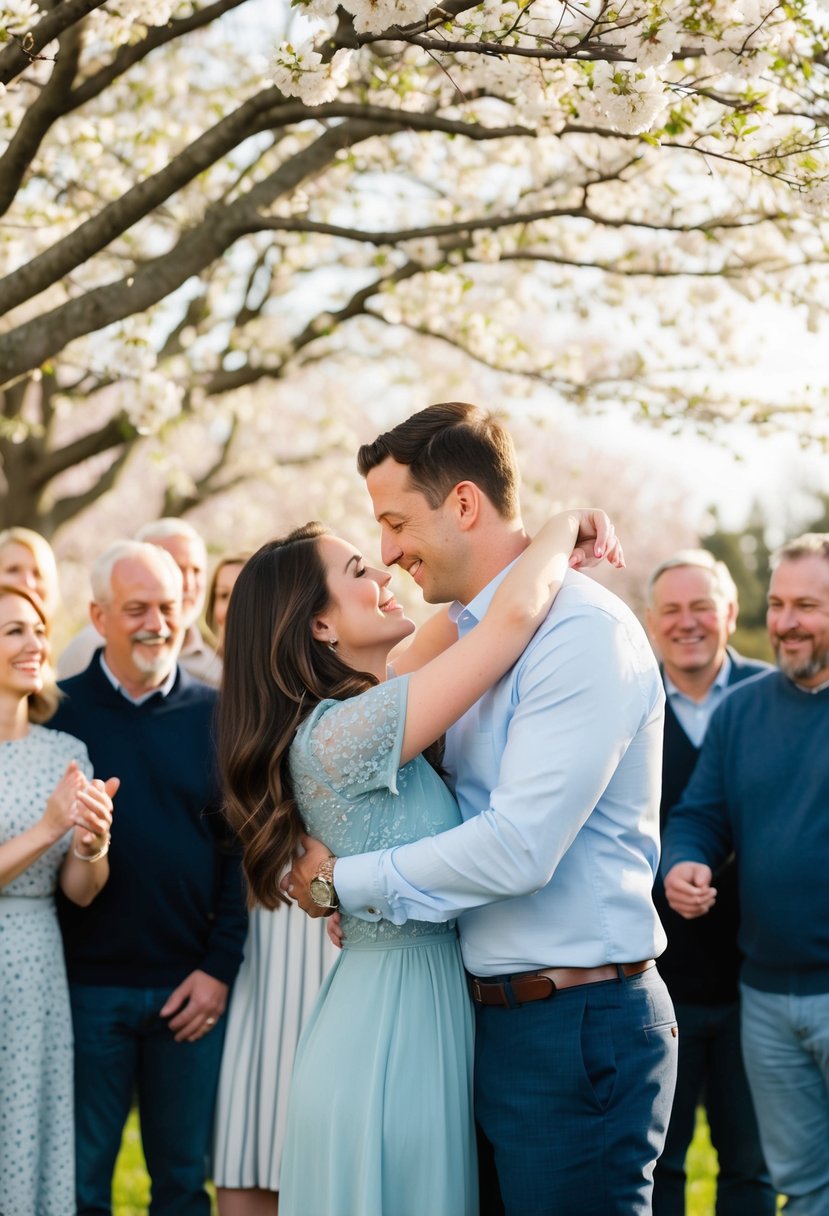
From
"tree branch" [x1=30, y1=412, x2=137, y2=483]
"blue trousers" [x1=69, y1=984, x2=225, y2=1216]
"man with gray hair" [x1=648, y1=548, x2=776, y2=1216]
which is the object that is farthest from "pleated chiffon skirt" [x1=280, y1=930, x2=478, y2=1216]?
"tree branch" [x1=30, y1=412, x2=137, y2=483]

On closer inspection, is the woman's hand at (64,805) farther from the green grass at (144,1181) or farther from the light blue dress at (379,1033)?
the green grass at (144,1181)

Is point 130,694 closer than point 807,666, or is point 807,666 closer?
point 807,666

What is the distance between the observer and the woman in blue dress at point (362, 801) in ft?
8.93

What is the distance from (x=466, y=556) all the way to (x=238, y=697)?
637 millimetres

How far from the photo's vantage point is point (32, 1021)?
12.9 feet

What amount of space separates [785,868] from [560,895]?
1.69 metres

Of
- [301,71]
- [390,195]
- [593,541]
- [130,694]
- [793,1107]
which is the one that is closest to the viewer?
[593,541]

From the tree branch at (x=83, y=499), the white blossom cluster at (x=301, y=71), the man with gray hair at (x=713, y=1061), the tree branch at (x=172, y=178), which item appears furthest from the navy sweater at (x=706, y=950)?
the tree branch at (x=83, y=499)

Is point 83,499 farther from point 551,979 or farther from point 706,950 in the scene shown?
point 551,979

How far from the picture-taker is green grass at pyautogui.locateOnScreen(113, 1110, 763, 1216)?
5678 mm

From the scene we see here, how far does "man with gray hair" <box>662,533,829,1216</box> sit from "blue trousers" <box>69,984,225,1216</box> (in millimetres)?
1705

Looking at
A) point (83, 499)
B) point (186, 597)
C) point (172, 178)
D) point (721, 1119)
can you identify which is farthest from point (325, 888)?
Answer: point (83, 499)

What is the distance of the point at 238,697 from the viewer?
10.0ft

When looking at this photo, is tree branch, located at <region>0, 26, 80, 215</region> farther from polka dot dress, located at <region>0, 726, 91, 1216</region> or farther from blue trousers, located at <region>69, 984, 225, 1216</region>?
blue trousers, located at <region>69, 984, 225, 1216</region>
